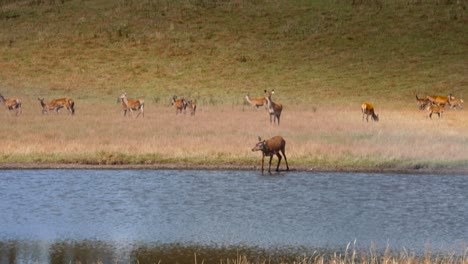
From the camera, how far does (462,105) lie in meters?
46.1

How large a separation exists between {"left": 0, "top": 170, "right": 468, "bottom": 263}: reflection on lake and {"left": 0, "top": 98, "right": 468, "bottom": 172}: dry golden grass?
4.76 ft

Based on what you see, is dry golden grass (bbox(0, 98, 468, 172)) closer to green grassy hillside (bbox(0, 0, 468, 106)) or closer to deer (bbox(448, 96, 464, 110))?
deer (bbox(448, 96, 464, 110))

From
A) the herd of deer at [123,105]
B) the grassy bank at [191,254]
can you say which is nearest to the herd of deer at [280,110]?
the herd of deer at [123,105]

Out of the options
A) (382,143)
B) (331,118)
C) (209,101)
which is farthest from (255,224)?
(209,101)

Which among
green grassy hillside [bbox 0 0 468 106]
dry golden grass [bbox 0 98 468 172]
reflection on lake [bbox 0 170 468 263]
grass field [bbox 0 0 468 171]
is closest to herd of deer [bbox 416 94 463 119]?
grass field [bbox 0 0 468 171]

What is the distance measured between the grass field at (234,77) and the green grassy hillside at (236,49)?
135 millimetres

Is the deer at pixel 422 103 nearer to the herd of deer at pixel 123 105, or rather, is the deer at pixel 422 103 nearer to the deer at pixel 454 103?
the deer at pixel 454 103

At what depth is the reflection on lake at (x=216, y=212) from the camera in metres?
16.2

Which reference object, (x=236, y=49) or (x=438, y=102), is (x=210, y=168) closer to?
(x=438, y=102)

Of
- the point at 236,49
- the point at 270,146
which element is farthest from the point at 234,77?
the point at 270,146

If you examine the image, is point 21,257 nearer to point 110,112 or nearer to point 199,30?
point 110,112

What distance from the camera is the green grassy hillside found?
5388 cm

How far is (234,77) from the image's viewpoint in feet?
189

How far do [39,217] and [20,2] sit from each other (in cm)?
6530
